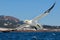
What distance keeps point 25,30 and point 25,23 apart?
39.2 m

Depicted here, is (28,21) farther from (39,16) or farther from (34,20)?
(39,16)

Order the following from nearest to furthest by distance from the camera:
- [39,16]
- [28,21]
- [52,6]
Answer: [52,6] < [39,16] < [28,21]

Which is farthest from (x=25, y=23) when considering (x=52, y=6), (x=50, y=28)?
(x=50, y=28)

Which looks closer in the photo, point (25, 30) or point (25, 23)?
point (25, 23)

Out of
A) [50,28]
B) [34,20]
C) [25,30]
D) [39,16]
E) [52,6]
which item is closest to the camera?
[52,6]

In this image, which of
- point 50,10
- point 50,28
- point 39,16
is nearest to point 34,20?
point 39,16

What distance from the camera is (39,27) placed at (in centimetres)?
6531

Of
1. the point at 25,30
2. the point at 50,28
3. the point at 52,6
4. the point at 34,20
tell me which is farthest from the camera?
the point at 50,28

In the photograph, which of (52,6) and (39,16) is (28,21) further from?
(52,6)

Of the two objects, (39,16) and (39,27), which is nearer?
(39,16)

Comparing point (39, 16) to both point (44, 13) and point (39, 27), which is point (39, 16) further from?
point (39, 27)

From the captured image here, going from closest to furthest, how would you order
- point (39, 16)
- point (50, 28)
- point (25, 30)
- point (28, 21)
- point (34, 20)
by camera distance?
1. point (39, 16)
2. point (34, 20)
3. point (28, 21)
4. point (25, 30)
5. point (50, 28)

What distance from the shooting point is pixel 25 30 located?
10462 cm

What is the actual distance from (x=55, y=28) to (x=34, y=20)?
6635 centimetres
